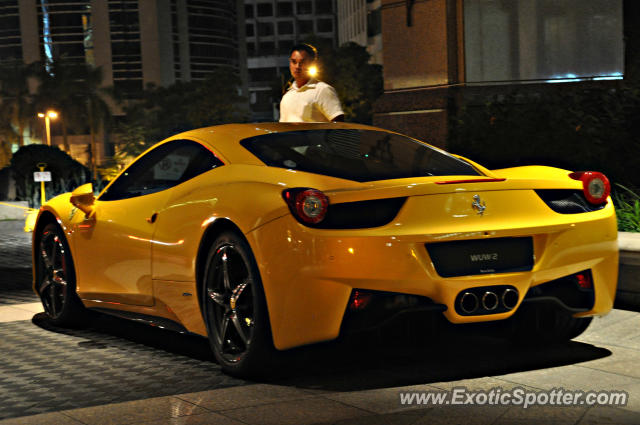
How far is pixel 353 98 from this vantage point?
76.8 metres

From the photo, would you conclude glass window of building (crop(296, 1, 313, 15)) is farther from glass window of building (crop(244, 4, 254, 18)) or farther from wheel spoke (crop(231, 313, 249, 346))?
wheel spoke (crop(231, 313, 249, 346))

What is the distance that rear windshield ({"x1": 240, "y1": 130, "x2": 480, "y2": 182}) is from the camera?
17.9 ft

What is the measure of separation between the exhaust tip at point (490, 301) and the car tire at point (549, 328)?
1.87 ft

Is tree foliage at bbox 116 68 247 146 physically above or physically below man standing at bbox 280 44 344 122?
above

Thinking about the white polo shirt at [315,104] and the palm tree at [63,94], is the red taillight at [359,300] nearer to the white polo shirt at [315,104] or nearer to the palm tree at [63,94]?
the white polo shirt at [315,104]

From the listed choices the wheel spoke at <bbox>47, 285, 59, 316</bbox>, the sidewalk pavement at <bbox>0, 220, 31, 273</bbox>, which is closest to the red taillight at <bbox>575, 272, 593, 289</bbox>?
the wheel spoke at <bbox>47, 285, 59, 316</bbox>

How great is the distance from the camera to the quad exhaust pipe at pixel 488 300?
4.97 meters

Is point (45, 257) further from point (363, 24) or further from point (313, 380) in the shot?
point (363, 24)

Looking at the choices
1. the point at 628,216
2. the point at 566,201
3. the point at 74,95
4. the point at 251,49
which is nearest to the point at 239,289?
the point at 566,201

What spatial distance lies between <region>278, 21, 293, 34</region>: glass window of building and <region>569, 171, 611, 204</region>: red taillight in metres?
180

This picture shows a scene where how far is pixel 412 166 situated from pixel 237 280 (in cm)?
117

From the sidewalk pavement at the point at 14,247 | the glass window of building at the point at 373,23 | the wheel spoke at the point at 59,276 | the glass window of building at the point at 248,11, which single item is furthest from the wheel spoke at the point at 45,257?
the glass window of building at the point at 248,11

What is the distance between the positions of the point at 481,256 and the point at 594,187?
35.9 inches

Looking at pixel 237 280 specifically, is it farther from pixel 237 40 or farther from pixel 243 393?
pixel 237 40
